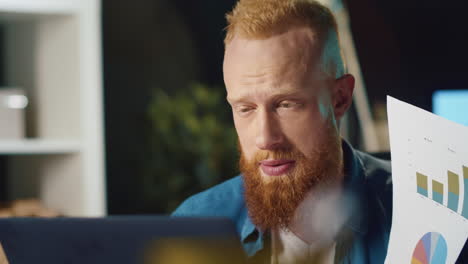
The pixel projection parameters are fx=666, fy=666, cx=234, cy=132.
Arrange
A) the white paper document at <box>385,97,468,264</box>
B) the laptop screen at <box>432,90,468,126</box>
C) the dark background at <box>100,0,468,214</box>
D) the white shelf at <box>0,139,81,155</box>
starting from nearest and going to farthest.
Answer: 1. the white paper document at <box>385,97,468,264</box>
2. the laptop screen at <box>432,90,468,126</box>
3. the white shelf at <box>0,139,81,155</box>
4. the dark background at <box>100,0,468,214</box>

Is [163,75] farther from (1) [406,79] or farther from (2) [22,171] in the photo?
(1) [406,79]

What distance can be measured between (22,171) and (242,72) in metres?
1.54

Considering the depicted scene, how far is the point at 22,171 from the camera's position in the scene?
7.21ft

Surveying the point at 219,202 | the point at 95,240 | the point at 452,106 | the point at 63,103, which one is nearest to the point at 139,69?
the point at 63,103

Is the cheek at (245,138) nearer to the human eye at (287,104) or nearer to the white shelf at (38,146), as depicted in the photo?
the human eye at (287,104)

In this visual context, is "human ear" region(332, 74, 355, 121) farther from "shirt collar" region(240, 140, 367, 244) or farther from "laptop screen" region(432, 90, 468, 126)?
"laptop screen" region(432, 90, 468, 126)

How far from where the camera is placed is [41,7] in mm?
2035

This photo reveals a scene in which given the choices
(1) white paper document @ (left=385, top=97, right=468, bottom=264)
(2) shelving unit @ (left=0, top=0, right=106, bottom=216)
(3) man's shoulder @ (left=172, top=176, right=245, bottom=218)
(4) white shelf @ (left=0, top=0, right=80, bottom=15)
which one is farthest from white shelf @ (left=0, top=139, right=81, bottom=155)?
(1) white paper document @ (left=385, top=97, right=468, bottom=264)

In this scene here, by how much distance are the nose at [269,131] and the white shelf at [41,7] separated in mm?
1376

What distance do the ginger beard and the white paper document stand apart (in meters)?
0.10

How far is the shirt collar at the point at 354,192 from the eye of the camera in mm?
851

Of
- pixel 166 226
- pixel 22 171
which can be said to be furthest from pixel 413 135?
pixel 22 171

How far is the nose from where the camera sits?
83 centimetres

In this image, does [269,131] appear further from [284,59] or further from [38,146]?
[38,146]
